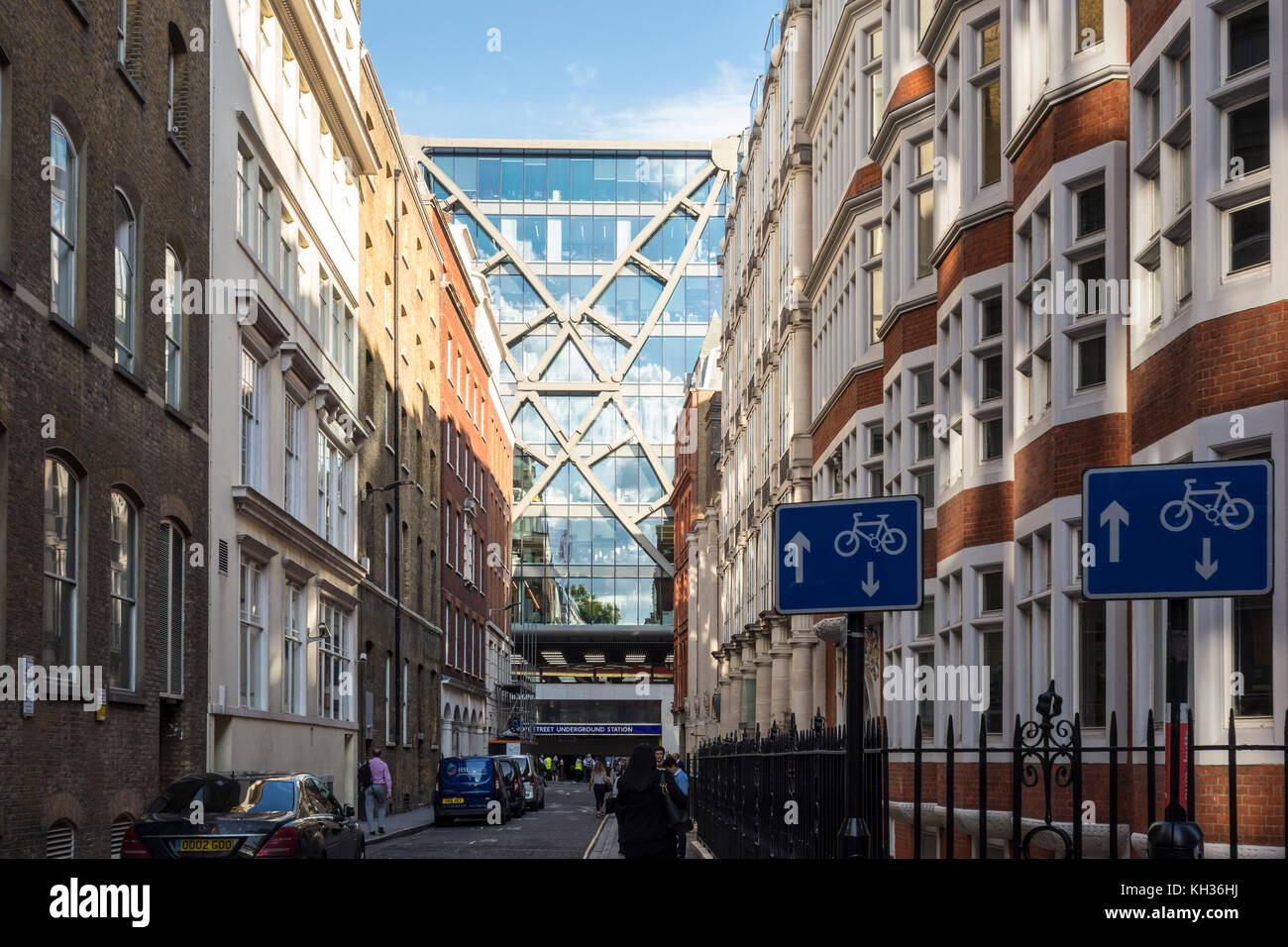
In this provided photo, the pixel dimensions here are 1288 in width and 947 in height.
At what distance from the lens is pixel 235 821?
16000 millimetres

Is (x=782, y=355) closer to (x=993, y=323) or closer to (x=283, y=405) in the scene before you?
(x=283, y=405)

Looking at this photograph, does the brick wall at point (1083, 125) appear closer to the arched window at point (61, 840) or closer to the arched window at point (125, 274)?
the arched window at point (125, 274)

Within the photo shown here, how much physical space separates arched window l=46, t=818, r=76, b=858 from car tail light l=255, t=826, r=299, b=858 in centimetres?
391

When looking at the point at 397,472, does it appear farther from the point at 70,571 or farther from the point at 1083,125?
the point at 1083,125

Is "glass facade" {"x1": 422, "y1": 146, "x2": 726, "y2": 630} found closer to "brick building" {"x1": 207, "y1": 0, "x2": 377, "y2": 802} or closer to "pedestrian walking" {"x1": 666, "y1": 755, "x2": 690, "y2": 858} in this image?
"brick building" {"x1": 207, "y1": 0, "x2": 377, "y2": 802}

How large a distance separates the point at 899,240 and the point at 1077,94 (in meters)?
8.96

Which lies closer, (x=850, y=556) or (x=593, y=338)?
(x=850, y=556)

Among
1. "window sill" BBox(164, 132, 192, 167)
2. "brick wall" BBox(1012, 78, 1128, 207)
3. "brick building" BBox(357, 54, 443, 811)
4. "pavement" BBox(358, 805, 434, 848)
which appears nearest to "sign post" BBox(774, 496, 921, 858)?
"brick wall" BBox(1012, 78, 1128, 207)

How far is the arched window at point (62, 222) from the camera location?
1872 centimetres

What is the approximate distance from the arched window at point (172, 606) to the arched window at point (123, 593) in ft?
5.12

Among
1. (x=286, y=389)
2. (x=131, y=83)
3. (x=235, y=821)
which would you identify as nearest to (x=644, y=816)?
(x=235, y=821)

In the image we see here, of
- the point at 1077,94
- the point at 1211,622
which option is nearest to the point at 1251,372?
the point at 1211,622

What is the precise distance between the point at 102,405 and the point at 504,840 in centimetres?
1585

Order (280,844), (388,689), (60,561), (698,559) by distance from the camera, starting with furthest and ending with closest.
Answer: (698,559), (388,689), (60,561), (280,844)
